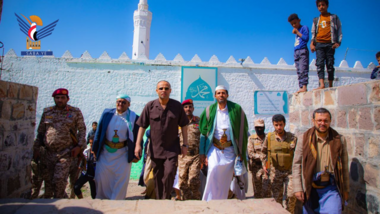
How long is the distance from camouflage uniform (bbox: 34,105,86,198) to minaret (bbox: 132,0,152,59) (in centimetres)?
1567

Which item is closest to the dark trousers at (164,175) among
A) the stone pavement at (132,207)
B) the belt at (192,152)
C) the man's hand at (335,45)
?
the stone pavement at (132,207)

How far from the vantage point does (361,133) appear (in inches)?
109

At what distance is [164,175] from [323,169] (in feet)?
6.11

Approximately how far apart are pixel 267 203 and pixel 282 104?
22.1 feet

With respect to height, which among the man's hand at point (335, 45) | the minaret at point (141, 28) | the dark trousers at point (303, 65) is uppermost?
the minaret at point (141, 28)

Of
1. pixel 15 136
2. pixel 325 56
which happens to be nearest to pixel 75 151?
pixel 15 136

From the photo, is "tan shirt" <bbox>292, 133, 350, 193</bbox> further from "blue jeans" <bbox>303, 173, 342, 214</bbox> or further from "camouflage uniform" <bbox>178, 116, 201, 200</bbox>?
"camouflage uniform" <bbox>178, 116, 201, 200</bbox>

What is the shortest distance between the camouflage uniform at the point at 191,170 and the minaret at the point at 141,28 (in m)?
15.4

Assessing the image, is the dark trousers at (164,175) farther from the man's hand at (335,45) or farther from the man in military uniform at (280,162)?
the man's hand at (335,45)

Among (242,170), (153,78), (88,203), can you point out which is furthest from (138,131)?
(153,78)

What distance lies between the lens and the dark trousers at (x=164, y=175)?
2.99 metres

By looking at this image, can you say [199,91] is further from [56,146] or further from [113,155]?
[56,146]

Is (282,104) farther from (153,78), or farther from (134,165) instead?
(134,165)

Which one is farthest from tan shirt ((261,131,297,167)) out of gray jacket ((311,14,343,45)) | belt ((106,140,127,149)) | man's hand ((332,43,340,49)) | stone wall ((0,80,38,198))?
stone wall ((0,80,38,198))
